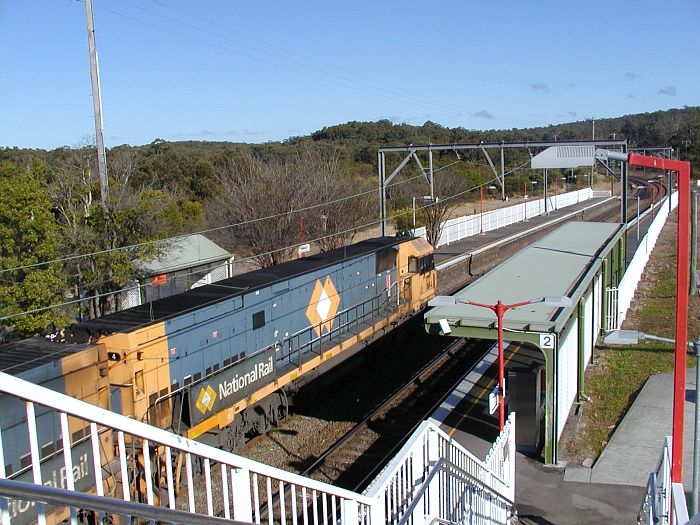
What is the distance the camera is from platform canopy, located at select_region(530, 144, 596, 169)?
863 centimetres

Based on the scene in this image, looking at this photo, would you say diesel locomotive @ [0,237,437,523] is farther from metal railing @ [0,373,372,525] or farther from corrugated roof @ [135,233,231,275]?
corrugated roof @ [135,233,231,275]

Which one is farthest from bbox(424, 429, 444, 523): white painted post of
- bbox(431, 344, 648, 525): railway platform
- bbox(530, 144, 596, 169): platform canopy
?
bbox(431, 344, 648, 525): railway platform

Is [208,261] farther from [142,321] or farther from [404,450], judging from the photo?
[404,450]

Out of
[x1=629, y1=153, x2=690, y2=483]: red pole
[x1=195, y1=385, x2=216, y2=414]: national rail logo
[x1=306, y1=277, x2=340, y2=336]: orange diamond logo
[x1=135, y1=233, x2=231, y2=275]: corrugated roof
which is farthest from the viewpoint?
[x1=135, y1=233, x2=231, y2=275]: corrugated roof

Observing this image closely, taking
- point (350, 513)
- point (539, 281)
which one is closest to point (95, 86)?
point (539, 281)

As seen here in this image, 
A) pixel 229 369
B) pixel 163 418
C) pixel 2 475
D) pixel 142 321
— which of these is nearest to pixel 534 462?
pixel 229 369

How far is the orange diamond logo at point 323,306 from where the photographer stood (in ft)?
62.9

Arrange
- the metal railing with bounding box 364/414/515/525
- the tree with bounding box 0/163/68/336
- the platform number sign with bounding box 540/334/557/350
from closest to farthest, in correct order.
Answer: the metal railing with bounding box 364/414/515/525 < the platform number sign with bounding box 540/334/557/350 < the tree with bounding box 0/163/68/336

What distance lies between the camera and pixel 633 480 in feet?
43.3

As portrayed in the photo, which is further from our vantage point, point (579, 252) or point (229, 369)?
point (579, 252)

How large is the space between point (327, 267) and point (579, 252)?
8.91 m

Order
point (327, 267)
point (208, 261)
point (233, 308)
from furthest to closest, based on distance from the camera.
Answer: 1. point (208, 261)
2. point (327, 267)
3. point (233, 308)

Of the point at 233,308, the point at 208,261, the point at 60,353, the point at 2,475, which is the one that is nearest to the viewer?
the point at 2,475

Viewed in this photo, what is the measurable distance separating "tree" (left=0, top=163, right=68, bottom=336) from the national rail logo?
6.90 m
